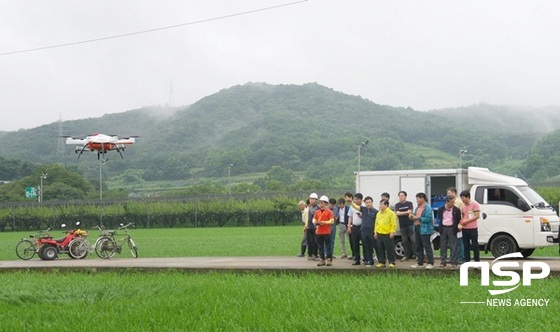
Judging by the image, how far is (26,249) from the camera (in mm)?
26781

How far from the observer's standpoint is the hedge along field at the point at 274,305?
35.8ft

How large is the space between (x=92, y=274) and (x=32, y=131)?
18654 cm

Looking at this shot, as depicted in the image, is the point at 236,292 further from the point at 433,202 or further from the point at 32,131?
the point at 32,131

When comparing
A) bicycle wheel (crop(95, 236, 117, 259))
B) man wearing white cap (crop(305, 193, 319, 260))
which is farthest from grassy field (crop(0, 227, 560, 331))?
bicycle wheel (crop(95, 236, 117, 259))

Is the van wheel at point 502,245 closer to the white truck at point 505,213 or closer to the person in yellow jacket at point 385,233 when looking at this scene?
the white truck at point 505,213

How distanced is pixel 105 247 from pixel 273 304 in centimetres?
1404

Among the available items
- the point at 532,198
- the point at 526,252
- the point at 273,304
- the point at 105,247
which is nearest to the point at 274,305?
the point at 273,304

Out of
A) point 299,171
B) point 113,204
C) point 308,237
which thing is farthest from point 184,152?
point 308,237

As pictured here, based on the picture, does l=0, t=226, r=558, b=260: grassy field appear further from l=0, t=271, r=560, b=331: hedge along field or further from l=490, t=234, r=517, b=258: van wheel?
l=0, t=271, r=560, b=331: hedge along field

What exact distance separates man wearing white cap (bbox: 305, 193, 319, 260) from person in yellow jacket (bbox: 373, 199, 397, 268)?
8.25 feet

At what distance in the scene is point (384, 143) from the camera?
160 metres

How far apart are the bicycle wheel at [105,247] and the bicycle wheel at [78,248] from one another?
0.79m

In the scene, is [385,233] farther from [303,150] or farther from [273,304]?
[303,150]

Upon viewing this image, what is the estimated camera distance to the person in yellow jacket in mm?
17172
